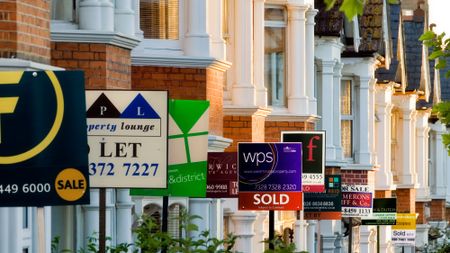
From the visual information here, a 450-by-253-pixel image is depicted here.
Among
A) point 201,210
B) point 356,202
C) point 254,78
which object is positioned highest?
point 254,78

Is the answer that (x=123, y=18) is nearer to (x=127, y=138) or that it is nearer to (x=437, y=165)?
(x=127, y=138)

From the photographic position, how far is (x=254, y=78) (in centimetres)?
3189

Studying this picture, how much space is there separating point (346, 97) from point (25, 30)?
32.2 metres

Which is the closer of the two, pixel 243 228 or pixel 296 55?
pixel 243 228

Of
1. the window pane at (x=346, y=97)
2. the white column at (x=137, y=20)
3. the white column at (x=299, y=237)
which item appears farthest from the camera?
the window pane at (x=346, y=97)

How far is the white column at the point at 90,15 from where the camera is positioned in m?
20.7

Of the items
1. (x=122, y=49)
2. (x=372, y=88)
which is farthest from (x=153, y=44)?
(x=372, y=88)

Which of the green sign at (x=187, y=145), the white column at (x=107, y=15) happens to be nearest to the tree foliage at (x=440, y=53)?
the white column at (x=107, y=15)

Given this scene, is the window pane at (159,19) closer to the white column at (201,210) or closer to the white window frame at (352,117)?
the white column at (201,210)

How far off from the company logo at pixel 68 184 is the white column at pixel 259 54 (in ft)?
60.0

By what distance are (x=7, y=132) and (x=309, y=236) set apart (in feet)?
84.3

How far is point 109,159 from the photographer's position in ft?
52.9

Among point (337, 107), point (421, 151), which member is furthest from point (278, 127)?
point (421, 151)

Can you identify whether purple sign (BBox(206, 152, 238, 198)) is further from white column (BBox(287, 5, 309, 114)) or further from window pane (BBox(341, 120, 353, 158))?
window pane (BBox(341, 120, 353, 158))
